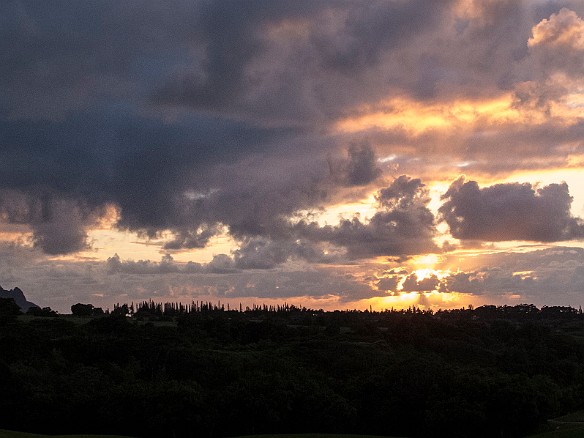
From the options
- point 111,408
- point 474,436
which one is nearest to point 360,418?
point 474,436

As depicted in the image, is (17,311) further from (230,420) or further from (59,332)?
(230,420)

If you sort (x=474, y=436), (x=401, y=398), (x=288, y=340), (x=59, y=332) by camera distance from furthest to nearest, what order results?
(x=288, y=340) → (x=59, y=332) → (x=401, y=398) → (x=474, y=436)

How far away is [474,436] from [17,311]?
117m

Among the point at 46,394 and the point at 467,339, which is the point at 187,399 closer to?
the point at 46,394

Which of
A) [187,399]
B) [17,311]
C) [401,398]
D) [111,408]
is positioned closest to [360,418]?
[401,398]

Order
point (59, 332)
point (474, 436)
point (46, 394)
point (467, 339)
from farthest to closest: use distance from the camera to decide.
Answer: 1. point (467, 339)
2. point (59, 332)
3. point (46, 394)
4. point (474, 436)

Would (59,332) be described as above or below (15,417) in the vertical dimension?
above

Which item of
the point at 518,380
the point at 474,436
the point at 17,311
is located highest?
the point at 17,311

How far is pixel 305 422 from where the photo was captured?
196 feet

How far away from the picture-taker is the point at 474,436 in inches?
2231

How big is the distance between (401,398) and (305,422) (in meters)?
8.01

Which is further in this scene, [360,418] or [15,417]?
[15,417]

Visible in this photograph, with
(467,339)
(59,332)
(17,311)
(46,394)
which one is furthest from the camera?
(17,311)

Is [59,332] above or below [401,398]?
above
